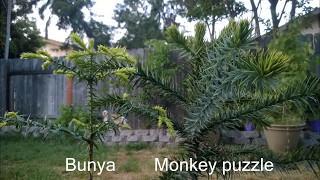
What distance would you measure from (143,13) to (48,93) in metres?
7.42

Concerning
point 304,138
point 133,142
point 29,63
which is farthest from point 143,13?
point 304,138

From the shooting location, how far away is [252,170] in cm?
273

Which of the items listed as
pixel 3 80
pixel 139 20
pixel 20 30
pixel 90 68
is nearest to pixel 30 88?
pixel 3 80

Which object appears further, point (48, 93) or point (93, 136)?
point (48, 93)

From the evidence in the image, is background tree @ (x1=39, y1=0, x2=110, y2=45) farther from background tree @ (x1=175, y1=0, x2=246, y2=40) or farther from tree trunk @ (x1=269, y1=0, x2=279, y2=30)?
tree trunk @ (x1=269, y1=0, x2=279, y2=30)

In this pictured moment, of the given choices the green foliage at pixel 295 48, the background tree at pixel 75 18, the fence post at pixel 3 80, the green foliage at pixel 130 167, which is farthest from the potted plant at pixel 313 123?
the fence post at pixel 3 80

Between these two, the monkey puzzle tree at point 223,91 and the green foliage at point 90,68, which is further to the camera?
the green foliage at point 90,68

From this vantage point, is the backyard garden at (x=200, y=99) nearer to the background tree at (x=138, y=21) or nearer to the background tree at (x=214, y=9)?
the background tree at (x=214, y=9)

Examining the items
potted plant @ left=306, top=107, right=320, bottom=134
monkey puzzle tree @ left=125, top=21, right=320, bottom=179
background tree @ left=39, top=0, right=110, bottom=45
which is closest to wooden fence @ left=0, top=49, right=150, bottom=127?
background tree @ left=39, top=0, right=110, bottom=45

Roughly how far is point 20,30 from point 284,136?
306 inches

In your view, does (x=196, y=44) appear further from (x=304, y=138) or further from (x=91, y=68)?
(x=304, y=138)

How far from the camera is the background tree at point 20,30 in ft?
28.9

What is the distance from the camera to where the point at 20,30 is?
10.3 metres

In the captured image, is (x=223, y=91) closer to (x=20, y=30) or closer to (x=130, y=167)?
(x=130, y=167)
